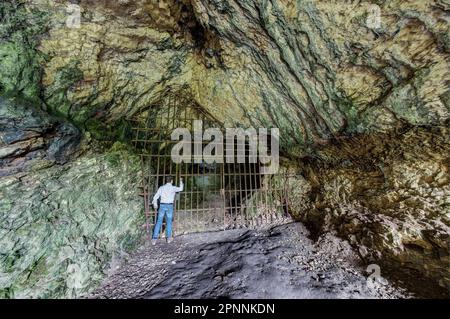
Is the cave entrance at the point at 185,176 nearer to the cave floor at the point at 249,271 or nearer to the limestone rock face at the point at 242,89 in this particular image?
the limestone rock face at the point at 242,89

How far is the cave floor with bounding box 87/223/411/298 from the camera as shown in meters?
3.00

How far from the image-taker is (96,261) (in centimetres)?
368

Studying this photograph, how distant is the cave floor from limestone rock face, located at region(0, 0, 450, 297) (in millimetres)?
411

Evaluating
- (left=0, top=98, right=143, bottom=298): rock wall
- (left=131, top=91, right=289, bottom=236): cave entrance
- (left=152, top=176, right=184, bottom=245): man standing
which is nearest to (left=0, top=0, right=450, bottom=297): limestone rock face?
(left=0, top=98, right=143, bottom=298): rock wall

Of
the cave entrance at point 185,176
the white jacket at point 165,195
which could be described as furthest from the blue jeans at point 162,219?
the cave entrance at point 185,176

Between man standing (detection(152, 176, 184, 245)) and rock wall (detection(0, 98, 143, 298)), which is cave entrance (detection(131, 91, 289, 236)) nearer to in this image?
man standing (detection(152, 176, 184, 245))

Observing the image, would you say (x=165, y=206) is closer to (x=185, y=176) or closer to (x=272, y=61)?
(x=185, y=176)

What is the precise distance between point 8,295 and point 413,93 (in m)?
5.92

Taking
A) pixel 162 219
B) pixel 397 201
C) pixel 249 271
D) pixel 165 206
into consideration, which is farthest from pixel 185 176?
pixel 397 201

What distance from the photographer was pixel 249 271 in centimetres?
350

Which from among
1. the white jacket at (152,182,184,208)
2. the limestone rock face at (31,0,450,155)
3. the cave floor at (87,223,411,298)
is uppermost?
the limestone rock face at (31,0,450,155)

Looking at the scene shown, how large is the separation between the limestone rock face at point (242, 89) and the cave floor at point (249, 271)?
1.35ft
